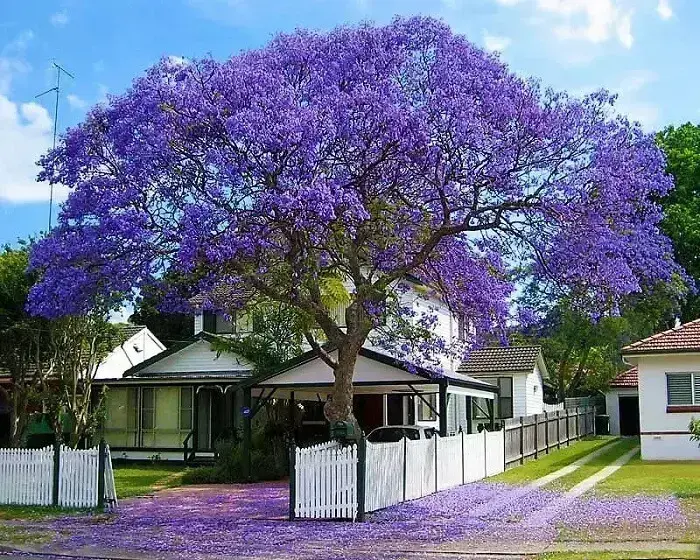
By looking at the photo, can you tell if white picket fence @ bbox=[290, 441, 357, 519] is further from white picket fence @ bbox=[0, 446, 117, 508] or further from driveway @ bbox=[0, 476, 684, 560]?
white picket fence @ bbox=[0, 446, 117, 508]

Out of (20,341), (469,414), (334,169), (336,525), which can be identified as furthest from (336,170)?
(469,414)

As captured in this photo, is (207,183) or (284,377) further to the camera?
(284,377)

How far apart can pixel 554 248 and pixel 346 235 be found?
13.0ft

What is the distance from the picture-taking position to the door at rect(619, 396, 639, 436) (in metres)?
47.3

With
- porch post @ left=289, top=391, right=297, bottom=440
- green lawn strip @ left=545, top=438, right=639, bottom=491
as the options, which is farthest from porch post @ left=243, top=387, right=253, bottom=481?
green lawn strip @ left=545, top=438, right=639, bottom=491

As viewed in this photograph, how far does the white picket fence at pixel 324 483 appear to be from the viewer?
16.4 meters

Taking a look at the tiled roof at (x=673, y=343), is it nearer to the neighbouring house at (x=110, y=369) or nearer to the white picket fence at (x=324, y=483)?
the white picket fence at (x=324, y=483)

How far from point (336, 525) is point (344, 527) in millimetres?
293

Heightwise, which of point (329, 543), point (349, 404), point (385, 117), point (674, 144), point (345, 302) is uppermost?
point (674, 144)

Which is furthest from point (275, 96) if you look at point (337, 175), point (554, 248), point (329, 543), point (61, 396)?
point (61, 396)

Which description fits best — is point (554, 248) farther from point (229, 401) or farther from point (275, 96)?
point (229, 401)

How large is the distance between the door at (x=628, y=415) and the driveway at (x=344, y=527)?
94.7 feet

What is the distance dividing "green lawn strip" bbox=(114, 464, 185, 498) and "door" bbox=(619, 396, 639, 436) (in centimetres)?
2516

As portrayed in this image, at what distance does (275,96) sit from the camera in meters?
15.9
